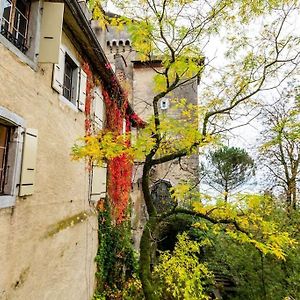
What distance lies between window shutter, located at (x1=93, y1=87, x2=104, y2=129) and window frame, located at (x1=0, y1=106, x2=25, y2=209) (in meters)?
4.34

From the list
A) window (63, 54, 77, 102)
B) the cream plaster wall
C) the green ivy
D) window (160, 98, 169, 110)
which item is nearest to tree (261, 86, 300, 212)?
the green ivy

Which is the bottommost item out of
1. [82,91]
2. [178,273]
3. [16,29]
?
[178,273]

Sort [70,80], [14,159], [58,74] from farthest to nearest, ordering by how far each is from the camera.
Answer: [70,80]
[58,74]
[14,159]

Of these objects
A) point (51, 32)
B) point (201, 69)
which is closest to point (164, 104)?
point (201, 69)

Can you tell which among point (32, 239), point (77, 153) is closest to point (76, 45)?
point (77, 153)

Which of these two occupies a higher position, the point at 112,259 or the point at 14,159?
the point at 14,159

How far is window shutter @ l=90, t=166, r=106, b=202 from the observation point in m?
8.11

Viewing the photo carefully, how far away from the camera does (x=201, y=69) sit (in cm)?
604

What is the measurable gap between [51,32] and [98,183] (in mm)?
4605

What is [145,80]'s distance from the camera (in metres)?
20.0

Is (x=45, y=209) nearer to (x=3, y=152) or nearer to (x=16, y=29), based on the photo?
(x=3, y=152)

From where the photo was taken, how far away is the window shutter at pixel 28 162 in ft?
14.8

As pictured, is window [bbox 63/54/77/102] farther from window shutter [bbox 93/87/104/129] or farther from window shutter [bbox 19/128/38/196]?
window shutter [bbox 19/128/38/196]

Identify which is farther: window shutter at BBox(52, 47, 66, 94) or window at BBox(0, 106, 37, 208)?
window shutter at BBox(52, 47, 66, 94)
